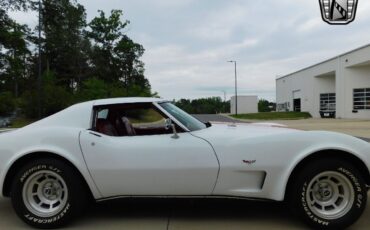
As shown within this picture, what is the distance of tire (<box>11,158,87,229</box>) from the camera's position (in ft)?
14.6

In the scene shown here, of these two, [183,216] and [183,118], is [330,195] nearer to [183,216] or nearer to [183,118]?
[183,216]

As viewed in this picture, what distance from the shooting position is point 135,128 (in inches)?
210

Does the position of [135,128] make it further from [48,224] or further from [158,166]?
[48,224]

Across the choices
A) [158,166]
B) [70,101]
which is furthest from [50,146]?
[70,101]

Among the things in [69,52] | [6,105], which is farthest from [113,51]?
[6,105]

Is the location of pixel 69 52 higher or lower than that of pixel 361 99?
higher

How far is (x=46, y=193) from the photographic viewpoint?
180 inches

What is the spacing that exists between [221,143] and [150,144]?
0.72 metres

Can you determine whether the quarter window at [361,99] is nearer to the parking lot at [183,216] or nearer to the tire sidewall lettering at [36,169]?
the parking lot at [183,216]

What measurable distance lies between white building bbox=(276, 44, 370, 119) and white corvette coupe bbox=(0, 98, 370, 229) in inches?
1470

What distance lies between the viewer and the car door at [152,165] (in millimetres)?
4359

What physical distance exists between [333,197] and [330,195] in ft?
0.11

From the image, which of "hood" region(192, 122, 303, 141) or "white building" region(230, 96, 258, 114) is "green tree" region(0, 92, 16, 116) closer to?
"hood" region(192, 122, 303, 141)

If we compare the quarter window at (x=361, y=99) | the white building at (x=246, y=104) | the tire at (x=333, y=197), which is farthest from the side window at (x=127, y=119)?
the white building at (x=246, y=104)
